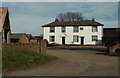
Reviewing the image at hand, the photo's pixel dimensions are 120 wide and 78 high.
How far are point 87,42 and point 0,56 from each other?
55404mm

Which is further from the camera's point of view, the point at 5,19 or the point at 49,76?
the point at 5,19

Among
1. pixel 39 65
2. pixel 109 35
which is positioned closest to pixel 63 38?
pixel 109 35

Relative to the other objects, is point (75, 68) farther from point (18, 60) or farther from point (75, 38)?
point (75, 38)

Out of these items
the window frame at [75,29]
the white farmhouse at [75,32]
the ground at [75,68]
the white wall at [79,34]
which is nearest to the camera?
the ground at [75,68]

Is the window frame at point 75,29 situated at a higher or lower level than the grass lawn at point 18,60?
higher

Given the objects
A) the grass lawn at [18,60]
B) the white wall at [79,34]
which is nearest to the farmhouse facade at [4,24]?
the grass lawn at [18,60]

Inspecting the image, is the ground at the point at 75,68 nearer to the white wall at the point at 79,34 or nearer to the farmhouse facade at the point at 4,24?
the farmhouse facade at the point at 4,24

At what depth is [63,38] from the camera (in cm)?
7456

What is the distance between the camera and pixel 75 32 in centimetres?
7431

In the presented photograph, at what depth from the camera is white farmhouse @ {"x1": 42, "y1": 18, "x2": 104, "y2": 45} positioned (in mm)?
73438

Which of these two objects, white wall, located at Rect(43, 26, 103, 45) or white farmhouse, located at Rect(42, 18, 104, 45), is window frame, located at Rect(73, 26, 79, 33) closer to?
white farmhouse, located at Rect(42, 18, 104, 45)

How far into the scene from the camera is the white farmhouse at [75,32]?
7344cm

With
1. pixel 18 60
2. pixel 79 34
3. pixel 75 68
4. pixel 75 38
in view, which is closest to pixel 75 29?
pixel 79 34

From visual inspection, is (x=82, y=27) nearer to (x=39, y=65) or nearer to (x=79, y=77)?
(x=39, y=65)
